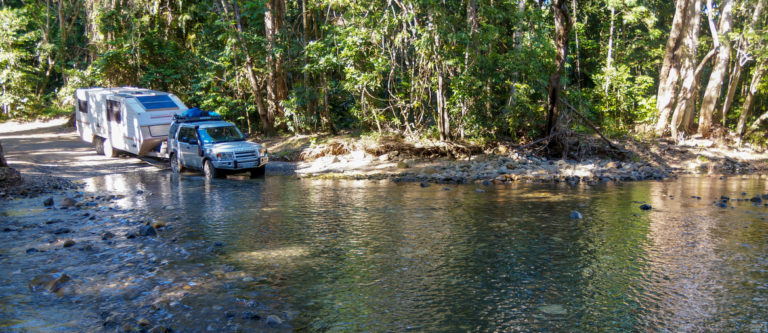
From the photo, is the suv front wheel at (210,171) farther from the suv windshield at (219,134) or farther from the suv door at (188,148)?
the suv windshield at (219,134)

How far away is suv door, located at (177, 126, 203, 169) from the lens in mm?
17516

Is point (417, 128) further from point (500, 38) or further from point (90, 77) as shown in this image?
point (90, 77)

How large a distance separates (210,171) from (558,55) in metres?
11.3

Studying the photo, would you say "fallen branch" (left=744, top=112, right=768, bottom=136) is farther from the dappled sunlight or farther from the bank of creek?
the dappled sunlight

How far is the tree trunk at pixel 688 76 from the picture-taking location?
76.2 feet

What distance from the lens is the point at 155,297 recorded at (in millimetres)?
6500

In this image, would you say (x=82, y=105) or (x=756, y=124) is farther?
(x=82, y=105)

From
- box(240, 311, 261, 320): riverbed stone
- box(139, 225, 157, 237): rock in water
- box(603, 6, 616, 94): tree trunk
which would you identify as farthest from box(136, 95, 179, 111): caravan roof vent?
box(603, 6, 616, 94): tree trunk

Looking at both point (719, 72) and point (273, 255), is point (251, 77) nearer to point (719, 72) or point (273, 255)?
point (273, 255)

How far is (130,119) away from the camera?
65.6 feet

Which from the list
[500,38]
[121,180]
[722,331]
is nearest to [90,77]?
[121,180]

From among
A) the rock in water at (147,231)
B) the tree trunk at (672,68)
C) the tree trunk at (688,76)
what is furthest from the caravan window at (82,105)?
the tree trunk at (688,76)

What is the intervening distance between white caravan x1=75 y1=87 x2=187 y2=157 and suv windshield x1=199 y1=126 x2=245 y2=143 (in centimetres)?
277

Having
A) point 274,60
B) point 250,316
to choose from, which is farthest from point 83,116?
point 250,316
